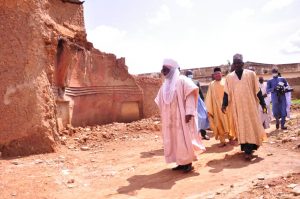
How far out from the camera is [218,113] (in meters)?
7.26

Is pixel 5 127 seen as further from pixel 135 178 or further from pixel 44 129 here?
pixel 135 178

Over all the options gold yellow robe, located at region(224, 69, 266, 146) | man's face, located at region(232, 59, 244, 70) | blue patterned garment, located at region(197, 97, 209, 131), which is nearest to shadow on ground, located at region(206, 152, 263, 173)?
gold yellow robe, located at region(224, 69, 266, 146)

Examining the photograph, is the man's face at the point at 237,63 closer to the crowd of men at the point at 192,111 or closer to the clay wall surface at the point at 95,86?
the crowd of men at the point at 192,111

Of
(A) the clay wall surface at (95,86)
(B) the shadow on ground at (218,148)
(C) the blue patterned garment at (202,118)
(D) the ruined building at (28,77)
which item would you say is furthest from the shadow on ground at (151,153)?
(A) the clay wall surface at (95,86)

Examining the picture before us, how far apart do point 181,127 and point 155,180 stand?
809mm

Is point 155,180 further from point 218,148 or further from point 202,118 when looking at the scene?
point 202,118

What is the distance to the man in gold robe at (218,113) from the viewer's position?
7.03m

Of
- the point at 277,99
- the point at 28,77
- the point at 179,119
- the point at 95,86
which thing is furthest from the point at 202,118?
the point at 95,86

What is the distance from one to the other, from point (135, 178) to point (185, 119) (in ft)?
3.49

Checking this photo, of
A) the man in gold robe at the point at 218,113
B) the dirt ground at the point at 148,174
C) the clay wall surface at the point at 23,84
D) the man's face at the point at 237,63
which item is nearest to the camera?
the dirt ground at the point at 148,174

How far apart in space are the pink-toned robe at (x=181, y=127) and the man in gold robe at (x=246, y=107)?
0.86 m

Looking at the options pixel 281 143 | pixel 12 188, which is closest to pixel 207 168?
pixel 281 143

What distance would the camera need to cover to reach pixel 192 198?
3830 millimetres

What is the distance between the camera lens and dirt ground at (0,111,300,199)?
13.2ft
